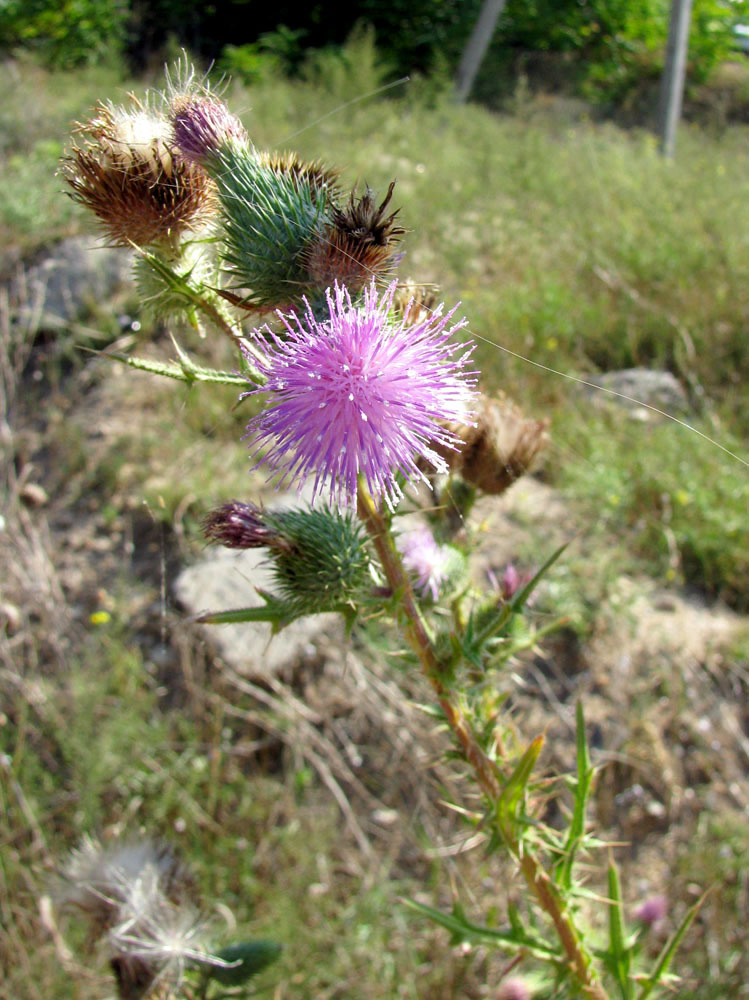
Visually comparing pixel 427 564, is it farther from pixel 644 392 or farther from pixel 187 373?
pixel 644 392

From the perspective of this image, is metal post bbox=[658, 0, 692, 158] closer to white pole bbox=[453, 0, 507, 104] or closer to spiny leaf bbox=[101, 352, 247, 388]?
white pole bbox=[453, 0, 507, 104]

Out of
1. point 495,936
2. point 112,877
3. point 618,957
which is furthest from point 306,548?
point 112,877

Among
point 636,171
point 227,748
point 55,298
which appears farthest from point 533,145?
point 227,748

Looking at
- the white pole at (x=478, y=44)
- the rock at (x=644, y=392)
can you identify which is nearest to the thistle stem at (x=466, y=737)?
the rock at (x=644, y=392)

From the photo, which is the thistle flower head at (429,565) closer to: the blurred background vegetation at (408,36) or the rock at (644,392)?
the rock at (644,392)

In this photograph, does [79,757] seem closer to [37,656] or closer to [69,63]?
[37,656]

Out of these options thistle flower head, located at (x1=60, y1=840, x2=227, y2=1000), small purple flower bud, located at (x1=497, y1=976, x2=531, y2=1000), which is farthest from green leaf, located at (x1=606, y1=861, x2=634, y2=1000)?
thistle flower head, located at (x1=60, y1=840, x2=227, y2=1000)

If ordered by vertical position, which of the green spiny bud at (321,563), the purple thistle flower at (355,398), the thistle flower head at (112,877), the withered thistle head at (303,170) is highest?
the withered thistle head at (303,170)
